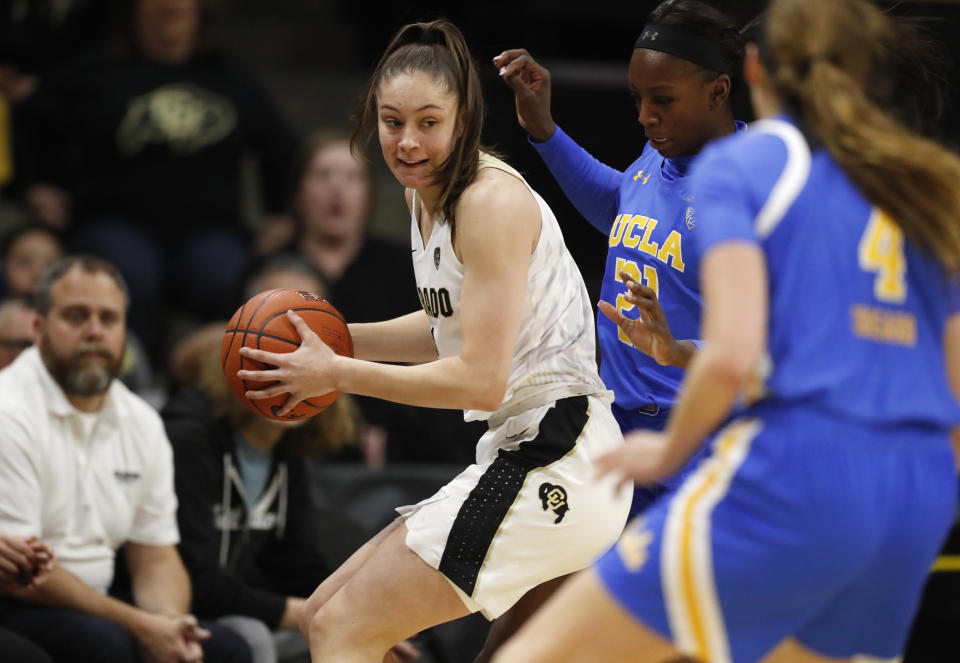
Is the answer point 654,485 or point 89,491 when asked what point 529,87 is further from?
point 89,491

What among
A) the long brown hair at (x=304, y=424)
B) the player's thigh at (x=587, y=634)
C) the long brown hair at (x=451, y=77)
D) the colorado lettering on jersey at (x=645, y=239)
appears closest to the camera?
the player's thigh at (x=587, y=634)

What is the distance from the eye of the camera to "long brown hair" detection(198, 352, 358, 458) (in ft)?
17.5

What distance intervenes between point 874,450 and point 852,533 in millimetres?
160

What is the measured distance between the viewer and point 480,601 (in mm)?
3301

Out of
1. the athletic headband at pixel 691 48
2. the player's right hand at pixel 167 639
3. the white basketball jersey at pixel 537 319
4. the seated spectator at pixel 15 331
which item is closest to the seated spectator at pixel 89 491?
the player's right hand at pixel 167 639

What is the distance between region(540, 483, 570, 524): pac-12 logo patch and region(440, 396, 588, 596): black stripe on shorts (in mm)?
22

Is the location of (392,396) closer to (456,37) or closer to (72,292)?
(456,37)

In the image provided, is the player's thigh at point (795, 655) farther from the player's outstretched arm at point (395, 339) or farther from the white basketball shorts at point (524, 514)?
the player's outstretched arm at point (395, 339)

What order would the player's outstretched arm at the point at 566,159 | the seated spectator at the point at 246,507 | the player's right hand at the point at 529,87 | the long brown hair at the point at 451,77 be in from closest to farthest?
the long brown hair at the point at 451,77 < the player's right hand at the point at 529,87 < the player's outstretched arm at the point at 566,159 < the seated spectator at the point at 246,507

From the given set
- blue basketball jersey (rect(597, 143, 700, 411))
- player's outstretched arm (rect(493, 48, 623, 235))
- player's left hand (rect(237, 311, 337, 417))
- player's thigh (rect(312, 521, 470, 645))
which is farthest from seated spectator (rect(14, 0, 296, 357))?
player's thigh (rect(312, 521, 470, 645))

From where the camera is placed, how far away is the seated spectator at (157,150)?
7316mm

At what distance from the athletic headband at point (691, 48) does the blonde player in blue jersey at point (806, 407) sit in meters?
1.25

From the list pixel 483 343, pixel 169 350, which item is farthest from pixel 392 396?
pixel 169 350

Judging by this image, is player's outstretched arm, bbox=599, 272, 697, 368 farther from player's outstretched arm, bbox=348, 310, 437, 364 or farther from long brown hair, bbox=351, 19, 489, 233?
player's outstretched arm, bbox=348, 310, 437, 364
